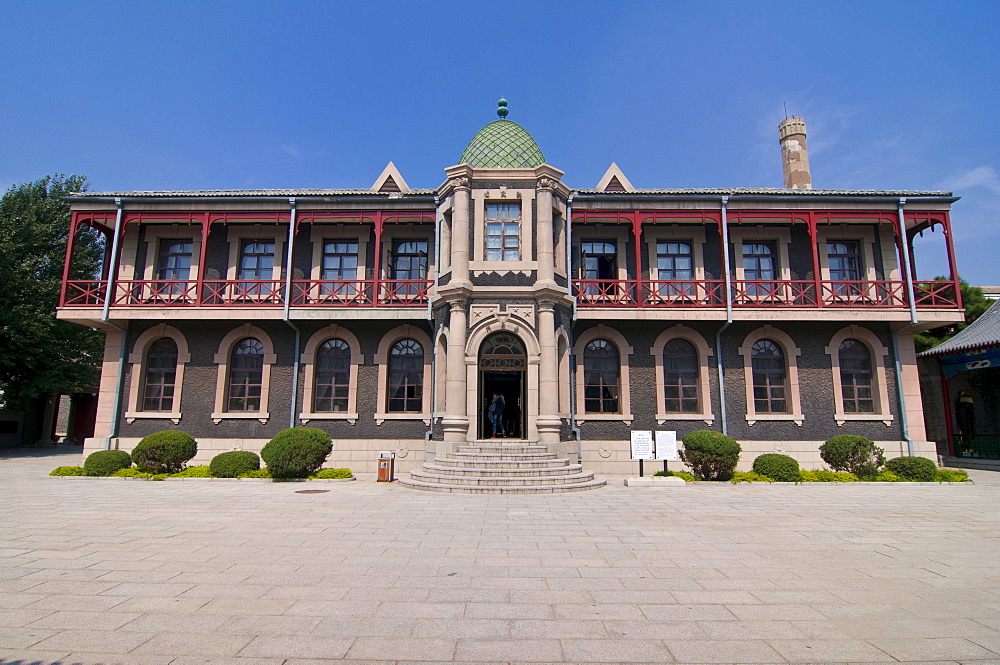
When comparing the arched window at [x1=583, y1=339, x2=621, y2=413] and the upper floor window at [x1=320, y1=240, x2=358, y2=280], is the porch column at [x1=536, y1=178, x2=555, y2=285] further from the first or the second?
the upper floor window at [x1=320, y1=240, x2=358, y2=280]

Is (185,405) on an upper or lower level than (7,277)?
lower

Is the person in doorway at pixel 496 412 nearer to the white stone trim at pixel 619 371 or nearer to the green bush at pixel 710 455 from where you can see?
the white stone trim at pixel 619 371

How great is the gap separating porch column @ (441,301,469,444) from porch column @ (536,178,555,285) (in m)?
2.73

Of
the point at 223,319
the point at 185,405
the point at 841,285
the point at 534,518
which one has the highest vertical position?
the point at 841,285

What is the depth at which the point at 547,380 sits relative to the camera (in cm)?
1531

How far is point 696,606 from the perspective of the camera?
510 centimetres

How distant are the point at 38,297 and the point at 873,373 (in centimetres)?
3364

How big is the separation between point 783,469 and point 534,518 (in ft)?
30.1

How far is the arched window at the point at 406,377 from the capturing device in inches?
702

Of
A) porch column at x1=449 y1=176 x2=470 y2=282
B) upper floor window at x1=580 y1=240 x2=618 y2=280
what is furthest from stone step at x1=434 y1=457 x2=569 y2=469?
upper floor window at x1=580 y1=240 x2=618 y2=280

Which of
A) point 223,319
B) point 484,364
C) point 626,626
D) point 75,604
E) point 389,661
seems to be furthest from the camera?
point 223,319

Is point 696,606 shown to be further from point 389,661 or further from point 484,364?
point 484,364

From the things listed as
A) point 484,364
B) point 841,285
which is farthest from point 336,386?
point 841,285

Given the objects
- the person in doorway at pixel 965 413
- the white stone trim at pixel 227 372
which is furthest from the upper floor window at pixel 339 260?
the person in doorway at pixel 965 413
